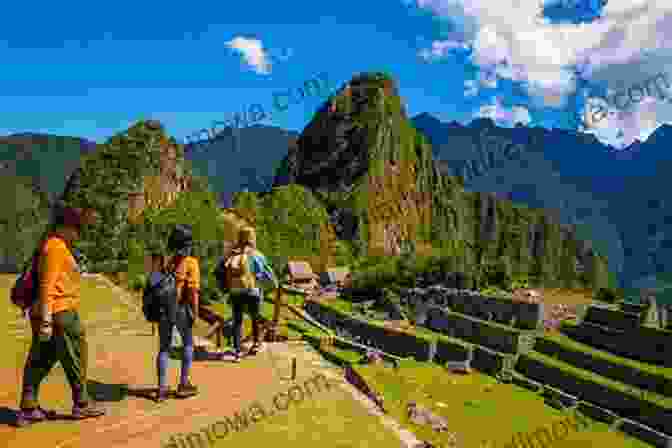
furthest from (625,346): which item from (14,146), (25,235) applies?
(14,146)

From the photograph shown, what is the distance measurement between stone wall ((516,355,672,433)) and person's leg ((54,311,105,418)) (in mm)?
23194

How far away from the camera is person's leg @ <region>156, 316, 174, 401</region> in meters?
5.80

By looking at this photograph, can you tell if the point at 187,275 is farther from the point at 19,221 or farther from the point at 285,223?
the point at 285,223

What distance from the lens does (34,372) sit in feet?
16.6

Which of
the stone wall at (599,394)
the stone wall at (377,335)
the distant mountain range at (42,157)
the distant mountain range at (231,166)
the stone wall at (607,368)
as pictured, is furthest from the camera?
the distant mountain range at (231,166)

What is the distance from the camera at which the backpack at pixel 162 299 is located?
233 inches

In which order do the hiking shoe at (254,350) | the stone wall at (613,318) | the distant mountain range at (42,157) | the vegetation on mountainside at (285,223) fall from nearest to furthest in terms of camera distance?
the hiking shoe at (254,350) < the stone wall at (613,318) < the vegetation on mountainside at (285,223) < the distant mountain range at (42,157)

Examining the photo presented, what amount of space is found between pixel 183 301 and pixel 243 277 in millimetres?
1750

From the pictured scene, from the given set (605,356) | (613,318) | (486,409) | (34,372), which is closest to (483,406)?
(486,409)

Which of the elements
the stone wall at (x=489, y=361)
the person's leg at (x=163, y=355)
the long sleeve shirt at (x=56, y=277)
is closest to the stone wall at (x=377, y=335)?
the stone wall at (x=489, y=361)

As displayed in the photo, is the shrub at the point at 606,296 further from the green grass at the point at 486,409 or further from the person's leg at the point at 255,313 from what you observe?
the person's leg at the point at 255,313

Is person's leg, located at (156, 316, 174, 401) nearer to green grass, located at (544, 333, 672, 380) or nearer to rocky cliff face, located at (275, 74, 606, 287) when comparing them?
green grass, located at (544, 333, 672, 380)

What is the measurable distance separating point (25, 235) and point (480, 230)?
456ft

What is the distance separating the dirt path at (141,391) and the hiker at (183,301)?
0.24m
